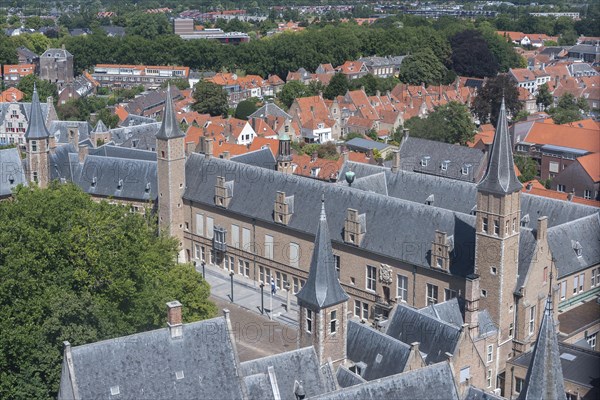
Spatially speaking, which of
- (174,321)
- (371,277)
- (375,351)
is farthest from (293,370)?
(371,277)

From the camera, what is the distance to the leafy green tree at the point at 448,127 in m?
99.6

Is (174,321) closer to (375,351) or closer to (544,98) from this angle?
(375,351)

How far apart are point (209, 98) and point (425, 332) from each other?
280 ft

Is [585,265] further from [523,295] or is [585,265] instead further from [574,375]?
[574,375]

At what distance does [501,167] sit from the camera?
4991 cm

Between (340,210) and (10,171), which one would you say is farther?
(10,171)

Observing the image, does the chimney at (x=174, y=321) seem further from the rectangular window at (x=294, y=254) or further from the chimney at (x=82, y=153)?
the chimney at (x=82, y=153)

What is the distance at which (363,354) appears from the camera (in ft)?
140

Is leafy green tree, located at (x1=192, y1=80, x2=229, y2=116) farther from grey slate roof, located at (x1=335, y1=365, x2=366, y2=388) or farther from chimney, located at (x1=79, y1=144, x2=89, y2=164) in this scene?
grey slate roof, located at (x1=335, y1=365, x2=366, y2=388)

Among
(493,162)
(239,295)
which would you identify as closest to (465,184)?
(493,162)

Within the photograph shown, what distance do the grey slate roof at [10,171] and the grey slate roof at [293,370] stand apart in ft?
128

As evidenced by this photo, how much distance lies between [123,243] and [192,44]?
131241 mm

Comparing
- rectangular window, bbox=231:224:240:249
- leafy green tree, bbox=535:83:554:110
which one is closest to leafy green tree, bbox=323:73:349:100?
leafy green tree, bbox=535:83:554:110

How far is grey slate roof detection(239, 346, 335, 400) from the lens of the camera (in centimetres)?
3731
